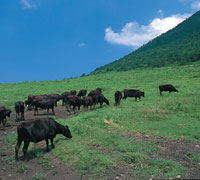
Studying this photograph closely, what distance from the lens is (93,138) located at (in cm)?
1096

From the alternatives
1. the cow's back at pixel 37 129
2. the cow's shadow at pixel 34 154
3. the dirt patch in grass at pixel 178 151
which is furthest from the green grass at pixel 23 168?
the dirt patch in grass at pixel 178 151

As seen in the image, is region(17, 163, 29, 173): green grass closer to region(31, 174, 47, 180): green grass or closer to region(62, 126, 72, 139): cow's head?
region(31, 174, 47, 180): green grass

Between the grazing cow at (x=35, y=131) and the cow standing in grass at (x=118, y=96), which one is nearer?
the grazing cow at (x=35, y=131)

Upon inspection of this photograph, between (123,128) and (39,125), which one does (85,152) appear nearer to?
(39,125)

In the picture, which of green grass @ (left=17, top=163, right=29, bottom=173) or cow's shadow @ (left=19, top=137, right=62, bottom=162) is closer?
green grass @ (left=17, top=163, right=29, bottom=173)

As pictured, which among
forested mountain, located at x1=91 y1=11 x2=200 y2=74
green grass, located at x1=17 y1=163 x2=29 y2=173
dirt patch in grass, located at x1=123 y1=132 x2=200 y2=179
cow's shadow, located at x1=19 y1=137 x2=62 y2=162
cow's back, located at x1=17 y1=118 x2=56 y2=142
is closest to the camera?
dirt patch in grass, located at x1=123 y1=132 x2=200 y2=179

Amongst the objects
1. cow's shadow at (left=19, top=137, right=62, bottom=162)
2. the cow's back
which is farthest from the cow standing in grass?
cow's shadow at (left=19, top=137, right=62, bottom=162)

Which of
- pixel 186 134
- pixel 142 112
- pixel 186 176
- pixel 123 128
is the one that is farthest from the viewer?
pixel 142 112

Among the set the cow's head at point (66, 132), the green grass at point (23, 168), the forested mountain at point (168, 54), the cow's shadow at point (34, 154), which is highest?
the forested mountain at point (168, 54)

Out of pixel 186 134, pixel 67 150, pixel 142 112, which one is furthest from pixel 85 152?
pixel 142 112

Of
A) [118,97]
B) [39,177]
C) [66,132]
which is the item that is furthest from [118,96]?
[39,177]

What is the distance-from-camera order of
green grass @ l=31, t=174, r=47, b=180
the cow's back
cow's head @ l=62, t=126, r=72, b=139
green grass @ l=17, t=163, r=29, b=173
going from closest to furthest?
green grass @ l=31, t=174, r=47, b=180 → green grass @ l=17, t=163, r=29, b=173 → the cow's back → cow's head @ l=62, t=126, r=72, b=139

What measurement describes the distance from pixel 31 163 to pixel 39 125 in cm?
160

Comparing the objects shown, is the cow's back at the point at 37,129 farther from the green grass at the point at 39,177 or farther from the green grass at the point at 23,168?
the green grass at the point at 39,177
